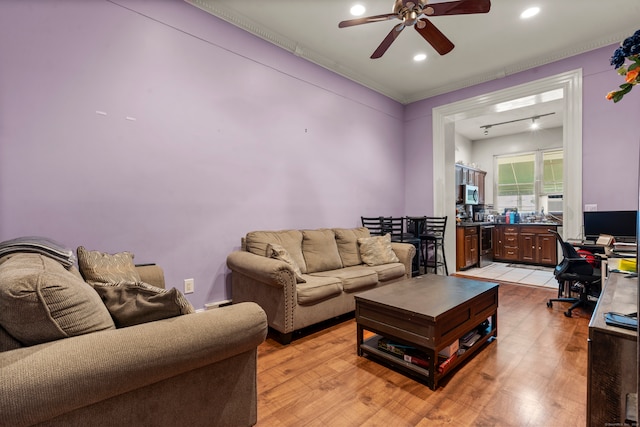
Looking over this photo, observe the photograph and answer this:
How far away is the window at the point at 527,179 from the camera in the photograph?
670 cm

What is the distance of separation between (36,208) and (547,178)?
28.1 ft

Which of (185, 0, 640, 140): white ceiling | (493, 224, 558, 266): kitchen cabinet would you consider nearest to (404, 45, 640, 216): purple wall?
(185, 0, 640, 140): white ceiling

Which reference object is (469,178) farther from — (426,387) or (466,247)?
(426,387)

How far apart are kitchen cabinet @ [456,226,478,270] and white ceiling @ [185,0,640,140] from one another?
2508 millimetres

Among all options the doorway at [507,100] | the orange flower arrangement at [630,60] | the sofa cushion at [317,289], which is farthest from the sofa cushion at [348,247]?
the orange flower arrangement at [630,60]

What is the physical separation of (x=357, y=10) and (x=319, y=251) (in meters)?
2.58

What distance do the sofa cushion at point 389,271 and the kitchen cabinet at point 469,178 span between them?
3463 mm

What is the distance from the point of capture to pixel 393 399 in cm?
175

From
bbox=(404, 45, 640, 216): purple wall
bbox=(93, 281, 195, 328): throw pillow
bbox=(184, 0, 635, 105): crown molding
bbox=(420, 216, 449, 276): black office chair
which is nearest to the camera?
bbox=(93, 281, 195, 328): throw pillow

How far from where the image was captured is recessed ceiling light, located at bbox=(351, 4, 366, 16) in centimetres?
303

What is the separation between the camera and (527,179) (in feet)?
23.2

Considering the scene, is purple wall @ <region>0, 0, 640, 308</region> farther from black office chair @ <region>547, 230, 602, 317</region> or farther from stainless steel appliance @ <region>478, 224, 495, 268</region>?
stainless steel appliance @ <region>478, 224, 495, 268</region>

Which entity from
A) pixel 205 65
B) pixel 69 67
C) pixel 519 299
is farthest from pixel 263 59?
pixel 519 299

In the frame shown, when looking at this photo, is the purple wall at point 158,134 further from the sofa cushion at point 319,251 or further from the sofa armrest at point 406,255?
the sofa armrest at point 406,255
